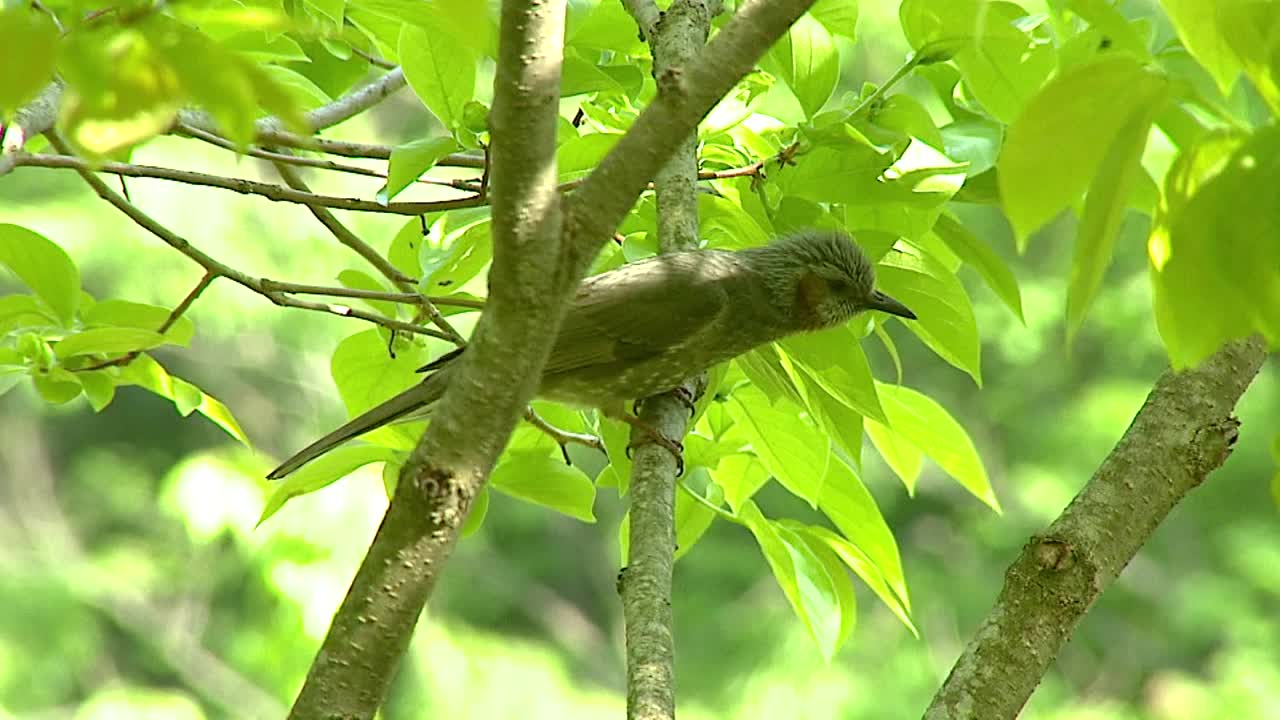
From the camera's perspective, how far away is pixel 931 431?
229 cm

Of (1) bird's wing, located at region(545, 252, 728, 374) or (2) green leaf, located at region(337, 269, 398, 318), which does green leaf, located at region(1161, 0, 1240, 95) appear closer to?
(2) green leaf, located at region(337, 269, 398, 318)

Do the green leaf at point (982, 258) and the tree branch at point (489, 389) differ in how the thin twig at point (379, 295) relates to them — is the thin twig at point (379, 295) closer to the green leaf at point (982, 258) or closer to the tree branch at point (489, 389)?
the green leaf at point (982, 258)

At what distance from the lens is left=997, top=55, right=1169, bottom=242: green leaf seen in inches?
40.4

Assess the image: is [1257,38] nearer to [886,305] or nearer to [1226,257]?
[1226,257]

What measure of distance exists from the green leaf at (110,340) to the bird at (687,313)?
78 centimetres

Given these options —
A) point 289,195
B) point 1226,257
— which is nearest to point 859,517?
point 289,195

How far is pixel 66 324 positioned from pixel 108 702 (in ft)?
31.3

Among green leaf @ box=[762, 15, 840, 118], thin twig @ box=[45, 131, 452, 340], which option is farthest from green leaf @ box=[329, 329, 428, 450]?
green leaf @ box=[762, 15, 840, 118]

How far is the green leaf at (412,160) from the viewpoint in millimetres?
1942

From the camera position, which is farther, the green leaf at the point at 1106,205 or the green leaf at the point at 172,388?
the green leaf at the point at 172,388

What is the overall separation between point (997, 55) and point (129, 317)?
1356 mm

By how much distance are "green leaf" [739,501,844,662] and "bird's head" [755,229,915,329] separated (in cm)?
69

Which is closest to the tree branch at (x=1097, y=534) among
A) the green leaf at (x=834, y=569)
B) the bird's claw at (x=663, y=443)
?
the green leaf at (x=834, y=569)

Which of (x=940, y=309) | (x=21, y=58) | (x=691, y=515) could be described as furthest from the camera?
(x=691, y=515)
